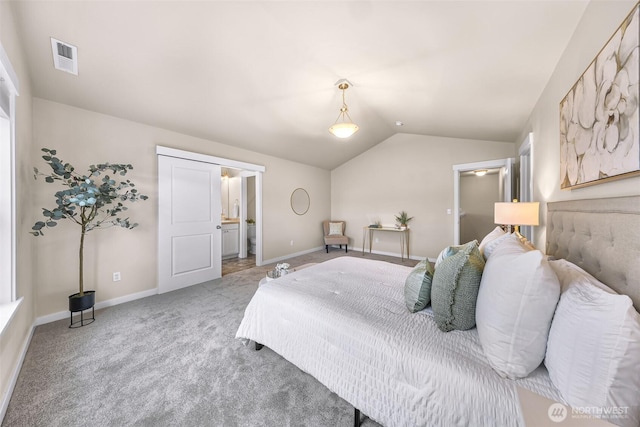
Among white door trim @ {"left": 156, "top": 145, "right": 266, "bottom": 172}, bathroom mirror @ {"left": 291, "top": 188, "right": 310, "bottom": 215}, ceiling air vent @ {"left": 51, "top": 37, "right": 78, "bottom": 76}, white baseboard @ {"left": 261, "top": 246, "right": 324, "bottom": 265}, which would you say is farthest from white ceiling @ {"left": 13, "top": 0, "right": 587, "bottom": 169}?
white baseboard @ {"left": 261, "top": 246, "right": 324, "bottom": 265}

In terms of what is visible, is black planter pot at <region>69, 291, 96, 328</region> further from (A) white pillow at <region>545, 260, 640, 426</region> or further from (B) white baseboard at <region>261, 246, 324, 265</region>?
(A) white pillow at <region>545, 260, 640, 426</region>

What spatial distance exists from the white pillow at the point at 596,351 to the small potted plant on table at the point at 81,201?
3.22 meters

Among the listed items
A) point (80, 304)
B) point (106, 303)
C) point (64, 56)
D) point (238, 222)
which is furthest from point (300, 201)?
point (64, 56)

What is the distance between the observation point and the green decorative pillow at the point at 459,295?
1.17m

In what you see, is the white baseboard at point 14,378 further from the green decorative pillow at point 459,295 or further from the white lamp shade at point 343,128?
the white lamp shade at point 343,128

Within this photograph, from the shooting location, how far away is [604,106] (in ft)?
3.54

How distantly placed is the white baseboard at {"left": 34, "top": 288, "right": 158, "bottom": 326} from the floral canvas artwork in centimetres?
433

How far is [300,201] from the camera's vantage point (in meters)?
5.46

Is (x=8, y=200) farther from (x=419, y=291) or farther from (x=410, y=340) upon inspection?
(x=419, y=291)

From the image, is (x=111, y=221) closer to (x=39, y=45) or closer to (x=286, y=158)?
(x=39, y=45)

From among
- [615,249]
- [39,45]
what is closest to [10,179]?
[39,45]

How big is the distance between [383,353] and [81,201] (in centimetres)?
277

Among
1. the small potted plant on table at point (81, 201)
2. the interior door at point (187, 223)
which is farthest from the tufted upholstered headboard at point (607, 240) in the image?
the interior door at point (187, 223)
